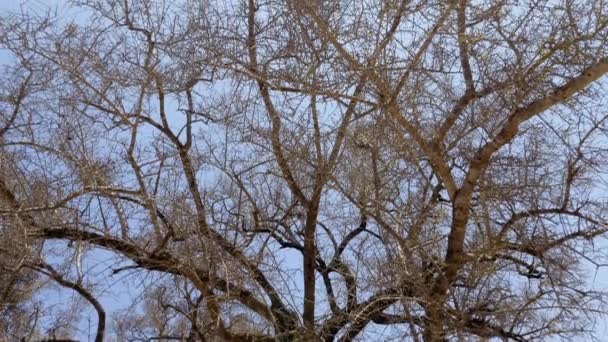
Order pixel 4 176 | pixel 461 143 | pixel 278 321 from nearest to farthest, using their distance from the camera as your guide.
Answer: pixel 461 143
pixel 278 321
pixel 4 176

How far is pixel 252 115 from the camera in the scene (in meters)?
3.69

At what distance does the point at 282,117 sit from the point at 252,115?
183 millimetres

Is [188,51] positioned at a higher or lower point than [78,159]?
higher

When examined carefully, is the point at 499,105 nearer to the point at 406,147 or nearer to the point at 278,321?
the point at 406,147

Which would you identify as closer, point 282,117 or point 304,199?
point 282,117

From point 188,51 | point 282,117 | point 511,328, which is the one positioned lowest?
point 511,328

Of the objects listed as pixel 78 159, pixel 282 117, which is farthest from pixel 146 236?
pixel 282 117

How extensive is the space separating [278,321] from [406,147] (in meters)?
1.15

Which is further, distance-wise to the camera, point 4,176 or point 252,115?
point 4,176

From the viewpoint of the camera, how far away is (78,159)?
3.96 meters

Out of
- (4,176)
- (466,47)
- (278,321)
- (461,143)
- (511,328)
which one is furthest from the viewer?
(4,176)

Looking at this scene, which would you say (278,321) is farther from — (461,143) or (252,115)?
(461,143)

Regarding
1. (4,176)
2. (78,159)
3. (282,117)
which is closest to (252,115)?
(282,117)

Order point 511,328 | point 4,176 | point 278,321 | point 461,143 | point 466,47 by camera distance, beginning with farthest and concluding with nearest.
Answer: point 4,176
point 278,321
point 461,143
point 511,328
point 466,47
